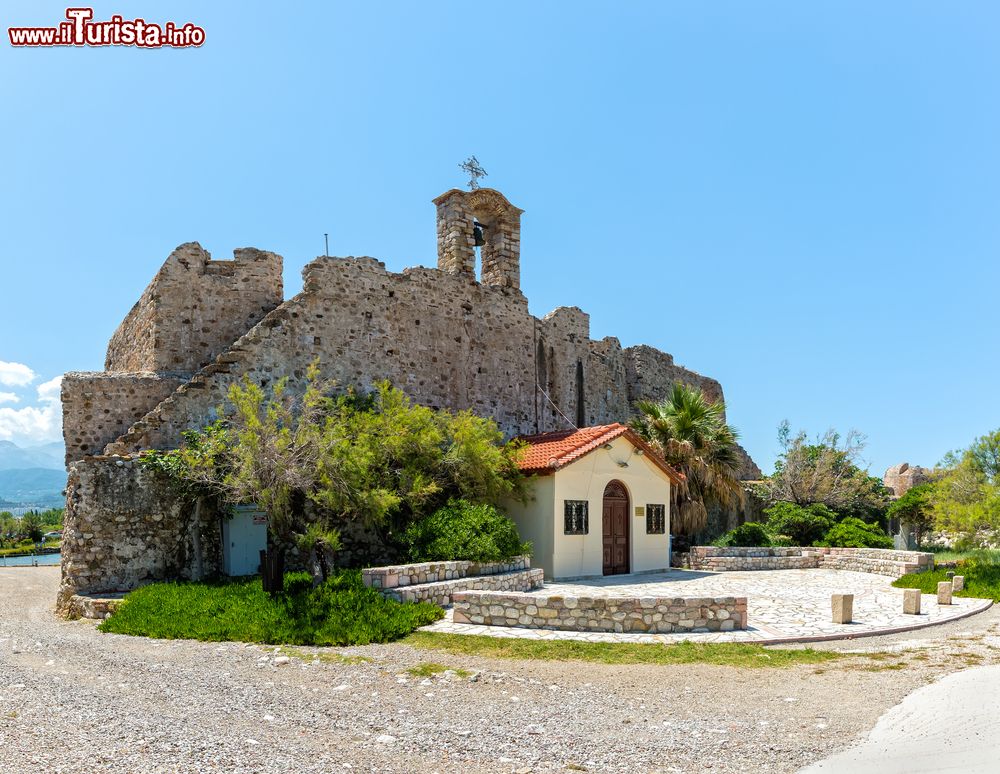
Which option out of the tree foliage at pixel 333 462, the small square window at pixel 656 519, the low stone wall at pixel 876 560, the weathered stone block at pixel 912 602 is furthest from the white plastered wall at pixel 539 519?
the low stone wall at pixel 876 560

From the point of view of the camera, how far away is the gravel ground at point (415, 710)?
255 inches

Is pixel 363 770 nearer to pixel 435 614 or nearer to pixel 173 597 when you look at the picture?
pixel 435 614

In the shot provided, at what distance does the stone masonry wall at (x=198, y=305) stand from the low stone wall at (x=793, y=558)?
48.6ft

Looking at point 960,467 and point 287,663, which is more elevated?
point 960,467

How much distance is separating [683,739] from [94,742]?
5.31 metres

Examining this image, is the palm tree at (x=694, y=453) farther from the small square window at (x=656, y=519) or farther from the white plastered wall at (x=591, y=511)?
the white plastered wall at (x=591, y=511)

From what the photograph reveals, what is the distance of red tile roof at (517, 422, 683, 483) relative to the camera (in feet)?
62.3

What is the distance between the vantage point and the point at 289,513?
14484 mm

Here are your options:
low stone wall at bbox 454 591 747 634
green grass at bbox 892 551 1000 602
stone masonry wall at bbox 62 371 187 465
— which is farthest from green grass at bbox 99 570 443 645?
green grass at bbox 892 551 1000 602

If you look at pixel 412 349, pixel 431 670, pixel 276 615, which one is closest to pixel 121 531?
pixel 276 615

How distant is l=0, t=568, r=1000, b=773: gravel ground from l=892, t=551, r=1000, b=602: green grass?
639 cm

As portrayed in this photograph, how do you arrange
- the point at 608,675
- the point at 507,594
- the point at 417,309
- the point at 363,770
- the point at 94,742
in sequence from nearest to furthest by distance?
the point at 363,770, the point at 94,742, the point at 608,675, the point at 507,594, the point at 417,309

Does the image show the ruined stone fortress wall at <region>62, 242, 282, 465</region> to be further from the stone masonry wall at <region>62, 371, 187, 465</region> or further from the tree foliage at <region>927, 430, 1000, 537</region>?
the tree foliage at <region>927, 430, 1000, 537</region>

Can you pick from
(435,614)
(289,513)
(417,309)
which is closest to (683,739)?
(435,614)
